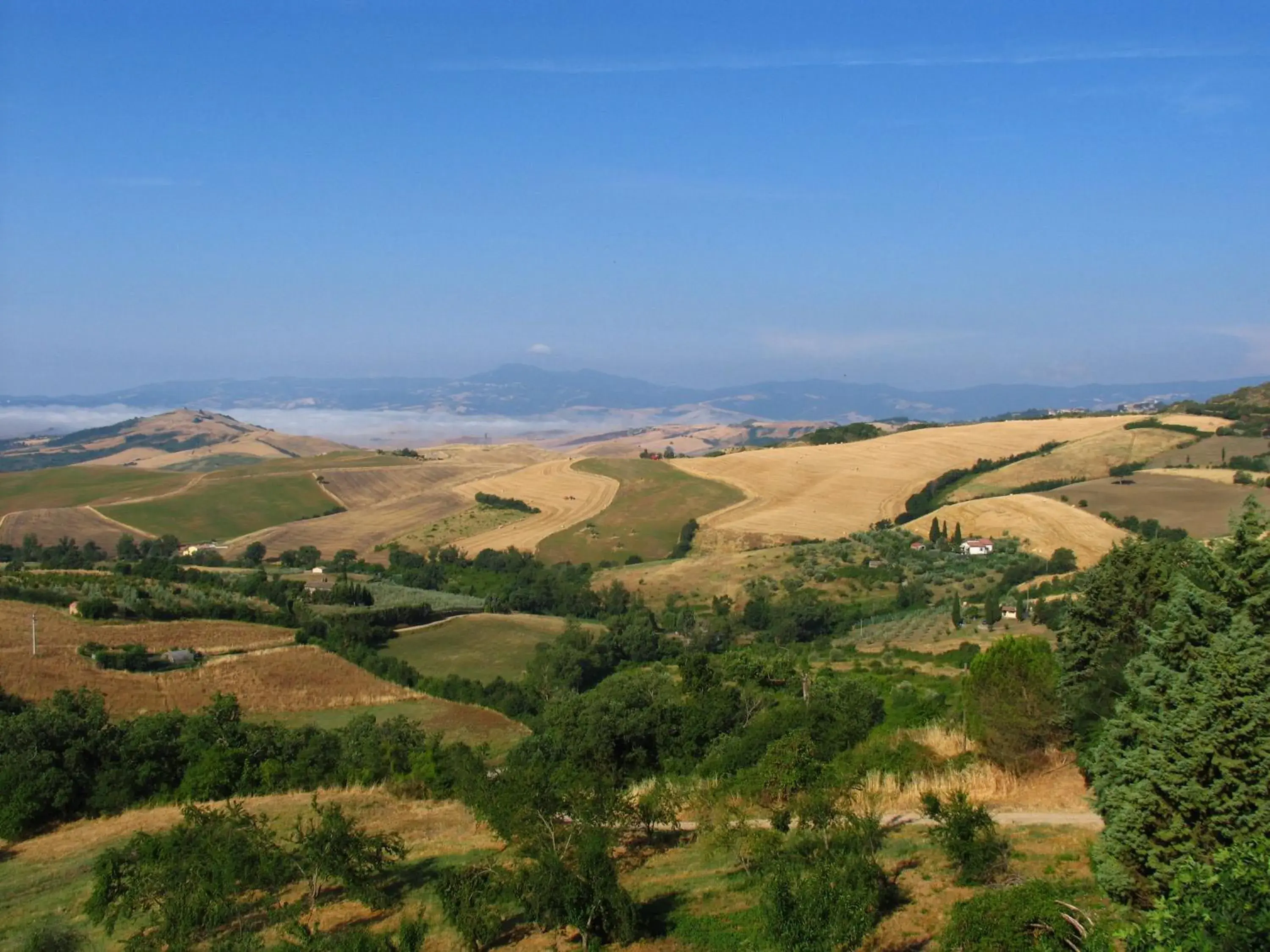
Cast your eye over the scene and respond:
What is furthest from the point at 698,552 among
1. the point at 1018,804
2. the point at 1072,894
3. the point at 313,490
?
the point at 1072,894

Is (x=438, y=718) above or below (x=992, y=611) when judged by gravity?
below

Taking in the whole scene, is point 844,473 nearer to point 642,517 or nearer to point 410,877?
point 642,517

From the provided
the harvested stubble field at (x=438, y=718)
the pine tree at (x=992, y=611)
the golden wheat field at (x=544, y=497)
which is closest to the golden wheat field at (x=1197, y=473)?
the pine tree at (x=992, y=611)

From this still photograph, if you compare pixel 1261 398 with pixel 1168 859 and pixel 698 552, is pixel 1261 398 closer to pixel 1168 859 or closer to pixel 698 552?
pixel 698 552

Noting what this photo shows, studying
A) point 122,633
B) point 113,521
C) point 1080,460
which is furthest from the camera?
point 113,521

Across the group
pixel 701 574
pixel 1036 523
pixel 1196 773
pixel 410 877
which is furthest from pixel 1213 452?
pixel 1196 773

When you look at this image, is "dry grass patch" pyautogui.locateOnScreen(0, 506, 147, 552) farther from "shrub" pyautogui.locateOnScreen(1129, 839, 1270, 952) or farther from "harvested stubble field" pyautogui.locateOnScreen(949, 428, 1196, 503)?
"shrub" pyautogui.locateOnScreen(1129, 839, 1270, 952)
